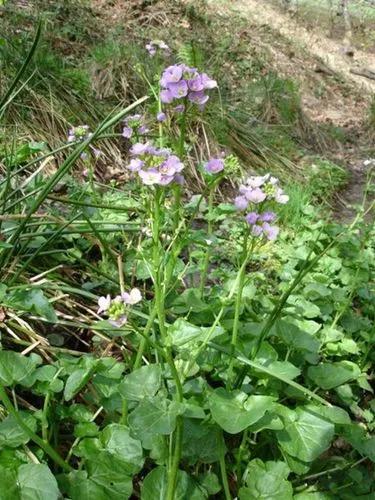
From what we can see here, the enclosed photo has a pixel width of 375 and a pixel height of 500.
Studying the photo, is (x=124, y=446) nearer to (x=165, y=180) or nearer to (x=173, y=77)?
(x=165, y=180)

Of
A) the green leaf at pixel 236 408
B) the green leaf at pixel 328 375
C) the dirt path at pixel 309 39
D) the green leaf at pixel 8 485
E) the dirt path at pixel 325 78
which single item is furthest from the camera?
the dirt path at pixel 309 39

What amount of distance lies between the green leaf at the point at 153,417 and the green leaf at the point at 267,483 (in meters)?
0.28

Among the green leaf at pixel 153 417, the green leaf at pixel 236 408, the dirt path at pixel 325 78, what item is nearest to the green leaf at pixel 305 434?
the green leaf at pixel 236 408

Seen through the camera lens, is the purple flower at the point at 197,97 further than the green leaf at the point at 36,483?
Yes

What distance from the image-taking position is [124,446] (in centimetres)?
115

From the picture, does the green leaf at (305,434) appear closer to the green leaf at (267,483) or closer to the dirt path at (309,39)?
the green leaf at (267,483)

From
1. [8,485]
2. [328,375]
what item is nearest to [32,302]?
[8,485]

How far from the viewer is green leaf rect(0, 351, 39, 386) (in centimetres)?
115

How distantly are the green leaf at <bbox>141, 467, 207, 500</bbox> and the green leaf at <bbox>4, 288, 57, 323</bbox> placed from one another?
1.43ft

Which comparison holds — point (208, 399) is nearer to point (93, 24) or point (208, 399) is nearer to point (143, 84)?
point (143, 84)

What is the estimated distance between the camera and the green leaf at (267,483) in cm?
115

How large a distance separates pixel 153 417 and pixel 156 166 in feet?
1.62

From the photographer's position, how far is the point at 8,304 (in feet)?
4.26

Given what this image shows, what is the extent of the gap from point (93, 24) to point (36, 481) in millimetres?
4777
